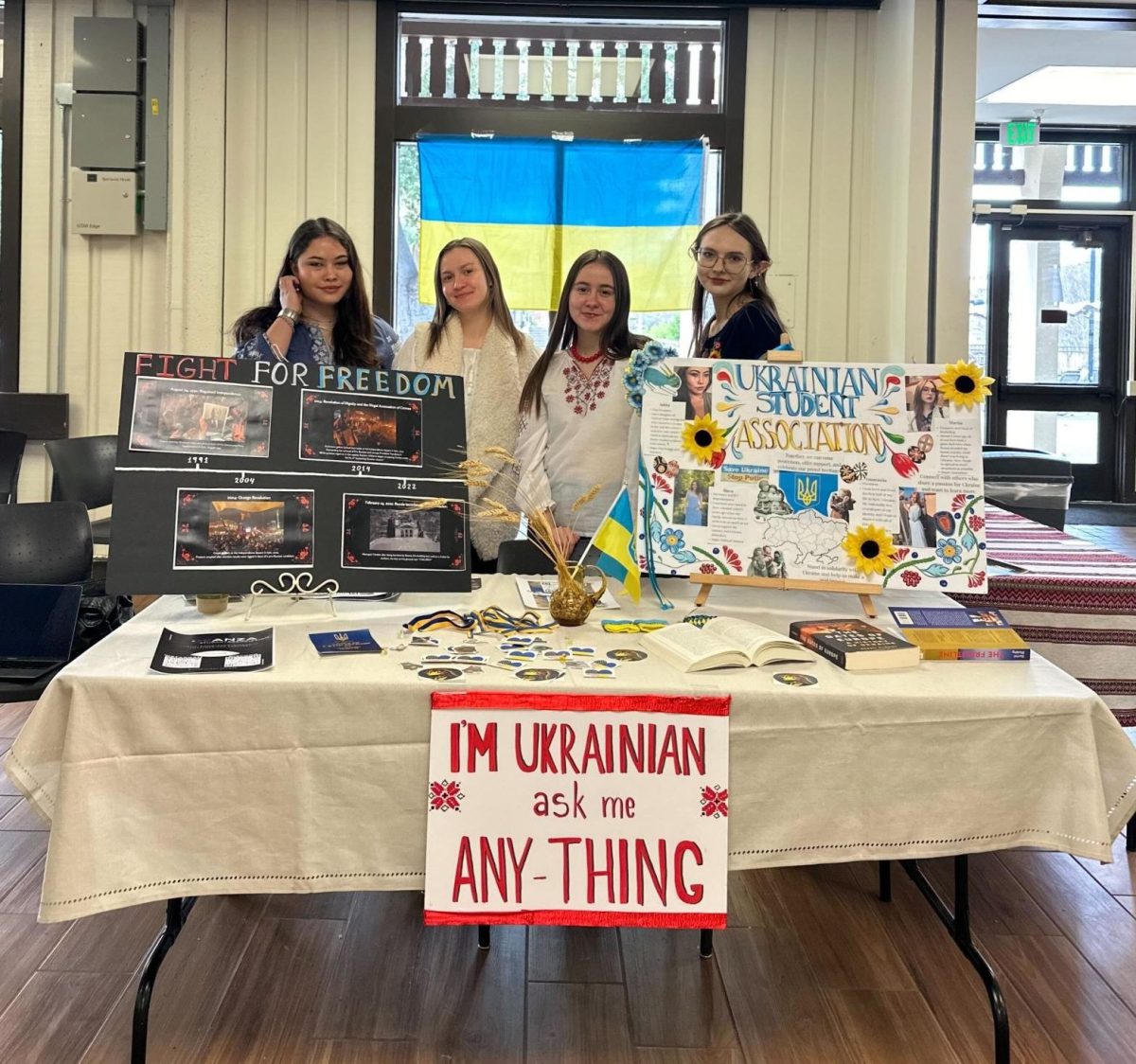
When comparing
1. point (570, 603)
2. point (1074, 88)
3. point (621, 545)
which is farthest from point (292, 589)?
point (1074, 88)

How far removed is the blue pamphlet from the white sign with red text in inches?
9.9

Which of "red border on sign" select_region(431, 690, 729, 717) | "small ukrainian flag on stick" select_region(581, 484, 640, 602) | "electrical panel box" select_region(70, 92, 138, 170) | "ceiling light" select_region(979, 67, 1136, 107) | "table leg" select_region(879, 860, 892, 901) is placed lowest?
"table leg" select_region(879, 860, 892, 901)

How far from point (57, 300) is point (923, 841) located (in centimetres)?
479

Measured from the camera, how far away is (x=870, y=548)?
200cm

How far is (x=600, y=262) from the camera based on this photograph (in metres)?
2.52

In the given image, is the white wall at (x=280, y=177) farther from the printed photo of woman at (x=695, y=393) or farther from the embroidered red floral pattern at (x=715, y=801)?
the embroidered red floral pattern at (x=715, y=801)

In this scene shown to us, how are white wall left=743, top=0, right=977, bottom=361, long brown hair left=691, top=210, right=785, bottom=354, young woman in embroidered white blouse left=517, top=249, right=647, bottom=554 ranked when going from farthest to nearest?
1. white wall left=743, top=0, right=977, bottom=361
2. long brown hair left=691, top=210, right=785, bottom=354
3. young woman in embroidered white blouse left=517, top=249, right=647, bottom=554

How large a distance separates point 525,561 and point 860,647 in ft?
3.66

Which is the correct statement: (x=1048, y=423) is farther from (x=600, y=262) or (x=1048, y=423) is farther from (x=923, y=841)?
(x=923, y=841)

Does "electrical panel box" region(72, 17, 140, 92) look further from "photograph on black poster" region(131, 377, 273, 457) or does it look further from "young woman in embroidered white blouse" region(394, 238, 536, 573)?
"photograph on black poster" region(131, 377, 273, 457)

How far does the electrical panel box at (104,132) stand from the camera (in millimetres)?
4703

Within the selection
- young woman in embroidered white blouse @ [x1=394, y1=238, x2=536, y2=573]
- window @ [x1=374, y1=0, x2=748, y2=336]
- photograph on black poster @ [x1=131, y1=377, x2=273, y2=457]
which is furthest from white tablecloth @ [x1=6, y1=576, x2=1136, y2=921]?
window @ [x1=374, y1=0, x2=748, y2=336]

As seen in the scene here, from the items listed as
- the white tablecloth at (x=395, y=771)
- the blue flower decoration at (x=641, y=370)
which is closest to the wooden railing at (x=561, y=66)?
the blue flower decoration at (x=641, y=370)

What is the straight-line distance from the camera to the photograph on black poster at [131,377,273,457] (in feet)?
6.40
